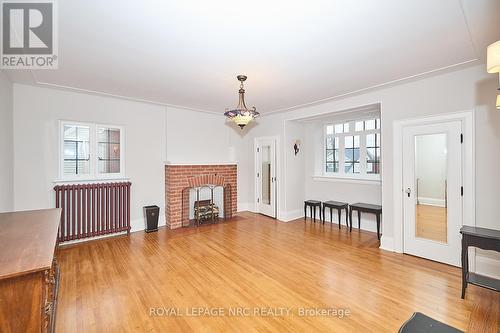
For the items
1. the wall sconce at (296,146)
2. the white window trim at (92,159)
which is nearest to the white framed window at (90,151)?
the white window trim at (92,159)

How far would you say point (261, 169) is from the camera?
614 cm

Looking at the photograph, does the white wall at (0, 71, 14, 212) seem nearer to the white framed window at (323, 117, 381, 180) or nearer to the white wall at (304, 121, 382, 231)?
the white wall at (304, 121, 382, 231)

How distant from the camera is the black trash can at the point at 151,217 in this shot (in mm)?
4578

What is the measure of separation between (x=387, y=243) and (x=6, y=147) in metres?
5.66

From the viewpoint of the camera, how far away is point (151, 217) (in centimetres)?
460

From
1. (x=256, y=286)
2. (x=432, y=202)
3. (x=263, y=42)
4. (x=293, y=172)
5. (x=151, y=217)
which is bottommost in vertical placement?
(x=256, y=286)

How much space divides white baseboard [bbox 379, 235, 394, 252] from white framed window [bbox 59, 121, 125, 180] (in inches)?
189

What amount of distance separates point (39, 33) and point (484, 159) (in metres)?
5.01

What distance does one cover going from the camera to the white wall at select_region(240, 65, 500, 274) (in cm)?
277

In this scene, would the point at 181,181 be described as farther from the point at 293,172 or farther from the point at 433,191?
the point at 433,191

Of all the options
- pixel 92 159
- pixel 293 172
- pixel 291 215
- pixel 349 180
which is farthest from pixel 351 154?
pixel 92 159

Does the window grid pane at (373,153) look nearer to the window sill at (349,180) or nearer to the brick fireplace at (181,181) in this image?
the window sill at (349,180)

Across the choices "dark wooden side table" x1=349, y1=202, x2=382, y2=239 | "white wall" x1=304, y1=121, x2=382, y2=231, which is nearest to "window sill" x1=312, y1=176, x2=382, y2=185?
"white wall" x1=304, y1=121, x2=382, y2=231

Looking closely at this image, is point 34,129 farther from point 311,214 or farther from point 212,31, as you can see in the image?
point 311,214
